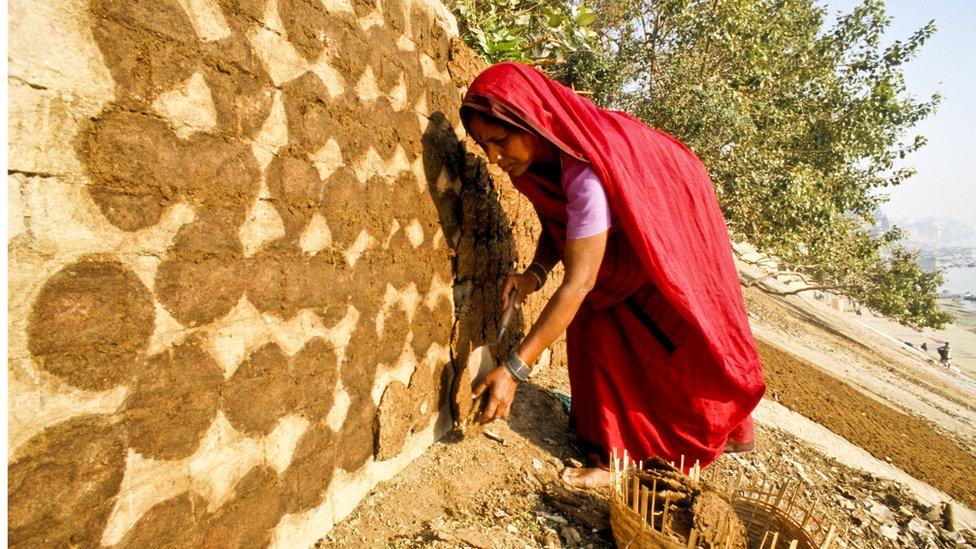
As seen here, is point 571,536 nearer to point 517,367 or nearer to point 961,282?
point 517,367

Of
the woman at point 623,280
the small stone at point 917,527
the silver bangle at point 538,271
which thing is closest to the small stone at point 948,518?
the small stone at point 917,527

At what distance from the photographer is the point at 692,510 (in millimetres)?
1699

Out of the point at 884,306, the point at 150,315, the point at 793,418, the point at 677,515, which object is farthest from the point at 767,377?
the point at 884,306

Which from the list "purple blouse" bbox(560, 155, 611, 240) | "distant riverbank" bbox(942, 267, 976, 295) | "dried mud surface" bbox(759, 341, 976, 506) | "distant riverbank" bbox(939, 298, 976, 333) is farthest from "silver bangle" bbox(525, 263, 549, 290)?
"distant riverbank" bbox(942, 267, 976, 295)

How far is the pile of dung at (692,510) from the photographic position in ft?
5.40

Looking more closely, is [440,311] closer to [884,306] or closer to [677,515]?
[677,515]

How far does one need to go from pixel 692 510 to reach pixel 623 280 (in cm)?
93

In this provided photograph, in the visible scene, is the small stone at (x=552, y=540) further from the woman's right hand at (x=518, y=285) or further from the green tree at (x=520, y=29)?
the green tree at (x=520, y=29)

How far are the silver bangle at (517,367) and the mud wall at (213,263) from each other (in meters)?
0.37

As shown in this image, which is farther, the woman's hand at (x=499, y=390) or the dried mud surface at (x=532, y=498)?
the woman's hand at (x=499, y=390)

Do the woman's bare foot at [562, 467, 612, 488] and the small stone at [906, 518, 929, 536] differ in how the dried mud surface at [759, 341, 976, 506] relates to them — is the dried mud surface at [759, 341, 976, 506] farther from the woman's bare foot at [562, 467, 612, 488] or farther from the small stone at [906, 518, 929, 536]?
the woman's bare foot at [562, 467, 612, 488]

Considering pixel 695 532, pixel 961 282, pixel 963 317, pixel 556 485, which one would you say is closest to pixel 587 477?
pixel 556 485

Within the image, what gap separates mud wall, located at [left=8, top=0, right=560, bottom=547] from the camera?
84cm

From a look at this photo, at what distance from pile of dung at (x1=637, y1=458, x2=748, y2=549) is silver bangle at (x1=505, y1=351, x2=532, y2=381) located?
1.84 ft
